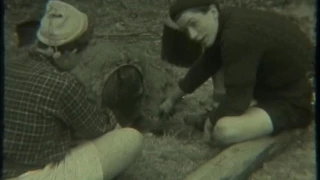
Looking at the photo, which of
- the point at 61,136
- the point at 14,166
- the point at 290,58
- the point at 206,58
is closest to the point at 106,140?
the point at 61,136

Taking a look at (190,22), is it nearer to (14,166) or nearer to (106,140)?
(106,140)

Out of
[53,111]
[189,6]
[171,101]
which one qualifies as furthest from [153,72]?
[53,111]

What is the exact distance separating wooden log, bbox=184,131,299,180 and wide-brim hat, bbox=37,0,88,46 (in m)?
0.44

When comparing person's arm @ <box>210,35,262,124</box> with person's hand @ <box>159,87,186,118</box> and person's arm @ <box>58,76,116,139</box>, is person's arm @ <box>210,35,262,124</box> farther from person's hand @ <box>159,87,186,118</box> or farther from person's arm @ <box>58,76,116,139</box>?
person's arm @ <box>58,76,116,139</box>

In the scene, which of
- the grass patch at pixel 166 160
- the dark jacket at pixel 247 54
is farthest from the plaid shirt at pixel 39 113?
the dark jacket at pixel 247 54

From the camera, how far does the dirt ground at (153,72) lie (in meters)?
1.42

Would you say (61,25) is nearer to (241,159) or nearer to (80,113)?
(80,113)

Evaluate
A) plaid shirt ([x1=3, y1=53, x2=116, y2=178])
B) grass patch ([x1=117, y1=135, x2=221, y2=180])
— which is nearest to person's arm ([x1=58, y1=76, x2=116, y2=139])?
plaid shirt ([x1=3, y1=53, x2=116, y2=178])

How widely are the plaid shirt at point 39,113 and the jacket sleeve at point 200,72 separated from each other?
10.1 inches

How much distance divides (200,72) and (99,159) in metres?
0.33

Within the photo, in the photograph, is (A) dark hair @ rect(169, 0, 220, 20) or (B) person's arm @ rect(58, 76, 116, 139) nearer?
(B) person's arm @ rect(58, 76, 116, 139)

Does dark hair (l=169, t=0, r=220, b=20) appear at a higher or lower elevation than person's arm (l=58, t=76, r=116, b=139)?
higher

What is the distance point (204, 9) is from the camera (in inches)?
56.2

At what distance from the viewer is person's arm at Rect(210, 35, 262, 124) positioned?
144 cm
